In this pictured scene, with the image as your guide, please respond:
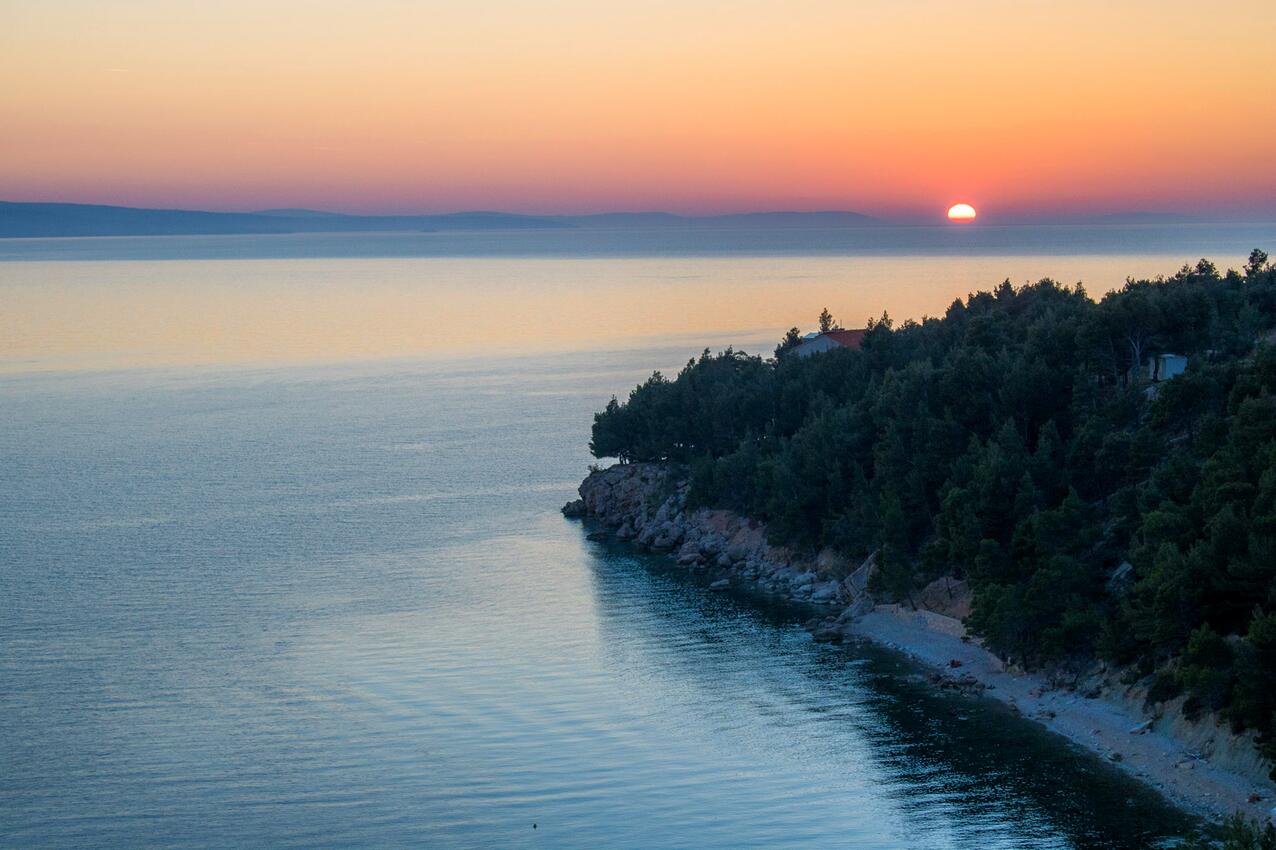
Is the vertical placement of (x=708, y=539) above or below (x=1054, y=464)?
below

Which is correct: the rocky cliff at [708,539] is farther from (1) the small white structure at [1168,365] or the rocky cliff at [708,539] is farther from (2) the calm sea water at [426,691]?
(1) the small white structure at [1168,365]

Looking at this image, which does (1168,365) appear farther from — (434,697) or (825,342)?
(434,697)

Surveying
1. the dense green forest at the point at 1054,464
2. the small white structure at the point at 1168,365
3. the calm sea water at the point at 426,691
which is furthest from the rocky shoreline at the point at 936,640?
the small white structure at the point at 1168,365

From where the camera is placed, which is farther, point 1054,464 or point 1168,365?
point 1168,365

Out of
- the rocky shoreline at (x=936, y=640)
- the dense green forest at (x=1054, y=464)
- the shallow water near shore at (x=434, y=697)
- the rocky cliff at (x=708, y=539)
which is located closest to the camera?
the shallow water near shore at (x=434, y=697)

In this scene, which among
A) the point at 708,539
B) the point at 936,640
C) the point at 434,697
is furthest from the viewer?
the point at 708,539

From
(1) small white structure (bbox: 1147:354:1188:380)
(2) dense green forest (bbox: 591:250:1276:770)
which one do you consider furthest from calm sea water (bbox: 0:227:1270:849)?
(1) small white structure (bbox: 1147:354:1188:380)

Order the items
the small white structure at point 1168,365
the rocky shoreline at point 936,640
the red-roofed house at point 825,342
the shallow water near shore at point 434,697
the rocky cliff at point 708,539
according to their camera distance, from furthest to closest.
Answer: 1. the red-roofed house at point 825,342
2. the small white structure at point 1168,365
3. the rocky cliff at point 708,539
4. the rocky shoreline at point 936,640
5. the shallow water near shore at point 434,697

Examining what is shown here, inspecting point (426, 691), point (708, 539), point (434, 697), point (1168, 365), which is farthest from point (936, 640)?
point (708, 539)
